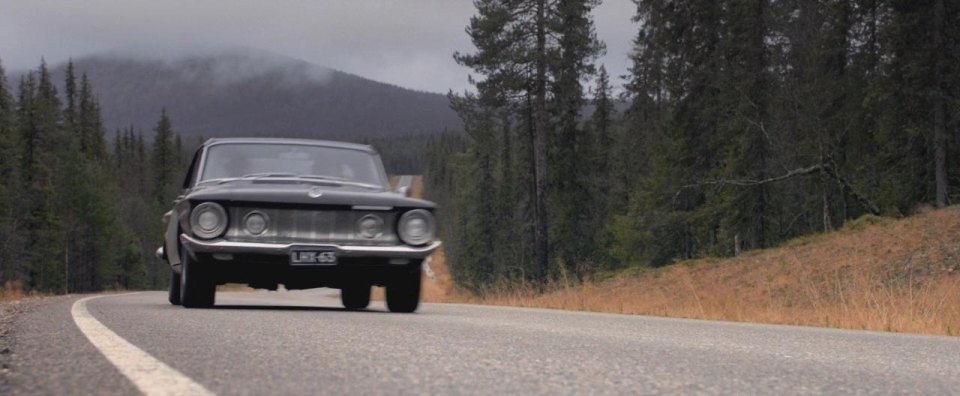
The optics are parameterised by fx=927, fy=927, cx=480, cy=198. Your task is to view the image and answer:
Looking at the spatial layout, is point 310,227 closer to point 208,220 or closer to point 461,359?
point 208,220

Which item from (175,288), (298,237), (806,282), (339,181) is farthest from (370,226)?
(806,282)

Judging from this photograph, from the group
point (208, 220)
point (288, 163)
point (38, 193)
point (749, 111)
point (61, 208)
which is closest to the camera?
point (208, 220)

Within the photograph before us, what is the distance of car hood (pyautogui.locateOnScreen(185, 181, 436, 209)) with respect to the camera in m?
8.04

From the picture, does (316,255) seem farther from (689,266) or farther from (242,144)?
(689,266)

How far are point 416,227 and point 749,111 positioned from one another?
27.1 m

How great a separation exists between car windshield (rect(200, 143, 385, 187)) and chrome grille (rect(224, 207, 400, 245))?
1.24 metres

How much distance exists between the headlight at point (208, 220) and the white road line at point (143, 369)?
9.02ft

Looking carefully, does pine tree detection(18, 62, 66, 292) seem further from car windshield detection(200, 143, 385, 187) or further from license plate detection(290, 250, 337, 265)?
license plate detection(290, 250, 337, 265)

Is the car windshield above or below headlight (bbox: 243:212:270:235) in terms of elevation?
above

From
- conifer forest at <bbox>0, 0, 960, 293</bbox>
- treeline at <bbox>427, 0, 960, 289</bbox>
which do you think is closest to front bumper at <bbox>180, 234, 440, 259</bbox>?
conifer forest at <bbox>0, 0, 960, 293</bbox>

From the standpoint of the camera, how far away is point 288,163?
374 inches

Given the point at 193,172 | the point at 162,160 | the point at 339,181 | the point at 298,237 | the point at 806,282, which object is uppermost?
the point at 162,160

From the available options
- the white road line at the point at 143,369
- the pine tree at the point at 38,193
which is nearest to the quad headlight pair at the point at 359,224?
the white road line at the point at 143,369

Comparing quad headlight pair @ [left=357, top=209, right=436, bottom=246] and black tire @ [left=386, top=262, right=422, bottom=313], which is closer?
quad headlight pair @ [left=357, top=209, right=436, bottom=246]
